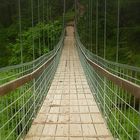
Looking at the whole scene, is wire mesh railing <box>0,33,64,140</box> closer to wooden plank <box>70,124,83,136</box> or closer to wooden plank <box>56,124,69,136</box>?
wooden plank <box>56,124,69,136</box>

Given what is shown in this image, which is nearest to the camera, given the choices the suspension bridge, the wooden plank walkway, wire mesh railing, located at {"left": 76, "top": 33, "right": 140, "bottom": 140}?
wire mesh railing, located at {"left": 76, "top": 33, "right": 140, "bottom": 140}

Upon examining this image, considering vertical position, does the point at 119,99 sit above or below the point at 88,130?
above

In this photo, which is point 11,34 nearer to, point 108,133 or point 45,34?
point 45,34

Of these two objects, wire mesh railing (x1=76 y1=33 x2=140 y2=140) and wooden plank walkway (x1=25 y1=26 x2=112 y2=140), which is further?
wooden plank walkway (x1=25 y1=26 x2=112 y2=140)

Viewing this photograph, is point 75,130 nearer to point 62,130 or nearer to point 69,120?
point 62,130

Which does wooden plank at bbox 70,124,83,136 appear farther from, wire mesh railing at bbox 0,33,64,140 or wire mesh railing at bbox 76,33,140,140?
wire mesh railing at bbox 0,33,64,140

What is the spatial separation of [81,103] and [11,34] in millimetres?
19694

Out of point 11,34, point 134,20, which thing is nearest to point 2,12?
point 11,34

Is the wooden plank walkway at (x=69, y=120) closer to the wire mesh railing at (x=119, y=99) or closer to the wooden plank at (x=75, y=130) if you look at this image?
the wooden plank at (x=75, y=130)

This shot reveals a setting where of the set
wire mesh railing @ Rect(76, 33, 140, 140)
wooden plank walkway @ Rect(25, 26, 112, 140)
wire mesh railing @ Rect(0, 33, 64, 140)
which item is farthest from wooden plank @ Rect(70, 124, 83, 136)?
wire mesh railing @ Rect(0, 33, 64, 140)

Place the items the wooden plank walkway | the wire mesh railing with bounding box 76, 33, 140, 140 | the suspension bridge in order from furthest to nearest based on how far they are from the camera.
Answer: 1. the wooden plank walkway
2. the suspension bridge
3. the wire mesh railing with bounding box 76, 33, 140, 140

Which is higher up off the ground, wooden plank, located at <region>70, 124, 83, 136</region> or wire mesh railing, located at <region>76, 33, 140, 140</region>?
wire mesh railing, located at <region>76, 33, 140, 140</region>

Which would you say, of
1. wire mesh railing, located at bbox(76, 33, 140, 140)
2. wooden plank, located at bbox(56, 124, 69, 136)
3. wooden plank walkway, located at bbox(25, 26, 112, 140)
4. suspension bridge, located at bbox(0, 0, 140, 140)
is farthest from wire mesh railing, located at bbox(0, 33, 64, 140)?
wire mesh railing, located at bbox(76, 33, 140, 140)

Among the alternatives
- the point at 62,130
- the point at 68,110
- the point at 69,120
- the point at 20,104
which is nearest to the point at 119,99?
the point at 62,130
